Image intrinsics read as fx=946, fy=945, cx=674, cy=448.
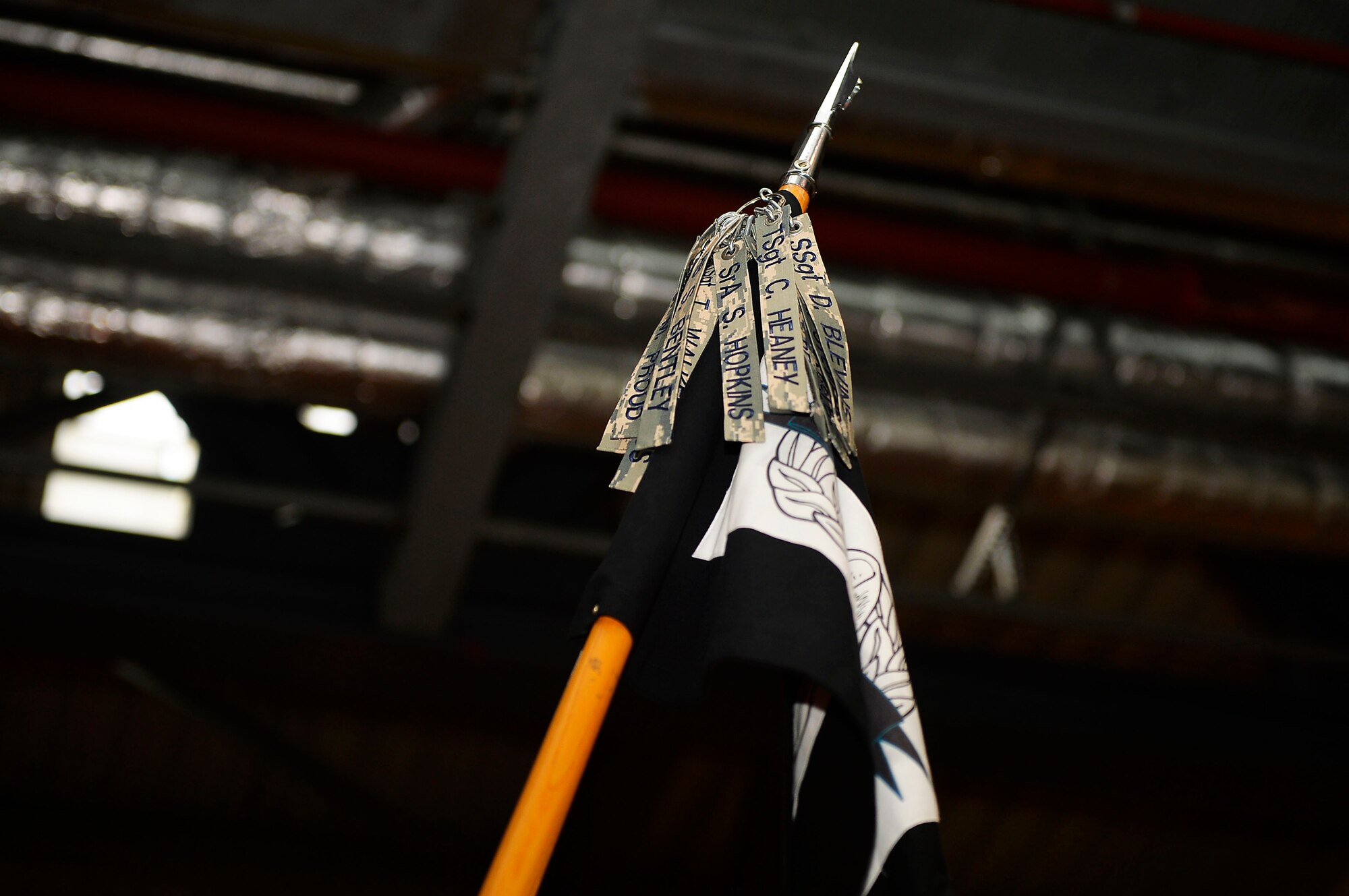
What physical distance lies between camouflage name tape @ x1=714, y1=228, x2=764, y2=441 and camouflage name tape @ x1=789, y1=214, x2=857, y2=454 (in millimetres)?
43

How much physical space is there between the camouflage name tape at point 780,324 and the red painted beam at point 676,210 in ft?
5.21

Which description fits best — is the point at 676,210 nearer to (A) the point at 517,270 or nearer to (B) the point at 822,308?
(A) the point at 517,270

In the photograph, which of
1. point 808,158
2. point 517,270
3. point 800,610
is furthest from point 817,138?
point 517,270

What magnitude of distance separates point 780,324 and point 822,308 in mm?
40

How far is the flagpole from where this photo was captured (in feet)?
1.89

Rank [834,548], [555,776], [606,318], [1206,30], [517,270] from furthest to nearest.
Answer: [606,318], [517,270], [1206,30], [834,548], [555,776]

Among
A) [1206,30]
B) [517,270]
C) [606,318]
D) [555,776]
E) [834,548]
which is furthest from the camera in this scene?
[606,318]

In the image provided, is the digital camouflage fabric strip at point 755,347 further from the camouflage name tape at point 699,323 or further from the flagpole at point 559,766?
the flagpole at point 559,766

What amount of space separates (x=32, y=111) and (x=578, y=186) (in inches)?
49.0

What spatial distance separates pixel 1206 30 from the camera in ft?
6.08

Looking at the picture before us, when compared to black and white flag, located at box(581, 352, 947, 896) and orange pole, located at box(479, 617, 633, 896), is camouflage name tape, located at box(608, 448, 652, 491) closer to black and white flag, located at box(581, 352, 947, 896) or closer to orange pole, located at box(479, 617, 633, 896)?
black and white flag, located at box(581, 352, 947, 896)

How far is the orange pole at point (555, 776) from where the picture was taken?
575 millimetres

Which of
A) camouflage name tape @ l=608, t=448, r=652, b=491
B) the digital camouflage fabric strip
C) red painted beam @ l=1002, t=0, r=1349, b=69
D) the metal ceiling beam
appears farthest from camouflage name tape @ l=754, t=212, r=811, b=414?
red painted beam @ l=1002, t=0, r=1349, b=69

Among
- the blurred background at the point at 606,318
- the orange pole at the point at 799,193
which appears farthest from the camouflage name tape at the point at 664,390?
the blurred background at the point at 606,318
